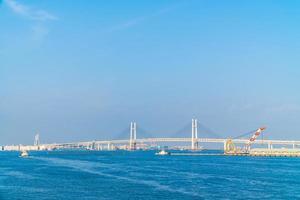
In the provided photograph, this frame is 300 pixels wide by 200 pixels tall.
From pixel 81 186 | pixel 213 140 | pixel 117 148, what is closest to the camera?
pixel 81 186

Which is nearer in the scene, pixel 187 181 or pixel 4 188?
pixel 4 188

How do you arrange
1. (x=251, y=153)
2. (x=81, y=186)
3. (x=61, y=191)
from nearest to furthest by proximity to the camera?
(x=61, y=191) → (x=81, y=186) → (x=251, y=153)

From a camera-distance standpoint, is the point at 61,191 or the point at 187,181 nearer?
the point at 61,191

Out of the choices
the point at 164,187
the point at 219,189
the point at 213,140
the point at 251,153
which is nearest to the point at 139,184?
the point at 164,187

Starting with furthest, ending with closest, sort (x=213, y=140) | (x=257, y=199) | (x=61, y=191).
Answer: (x=213, y=140)
(x=61, y=191)
(x=257, y=199)

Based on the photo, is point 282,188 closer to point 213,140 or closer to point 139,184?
point 139,184

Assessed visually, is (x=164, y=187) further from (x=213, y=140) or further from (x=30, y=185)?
(x=213, y=140)

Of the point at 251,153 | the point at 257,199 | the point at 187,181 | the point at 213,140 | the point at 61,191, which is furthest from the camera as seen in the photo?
the point at 213,140

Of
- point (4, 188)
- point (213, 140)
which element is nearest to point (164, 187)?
point (4, 188)
